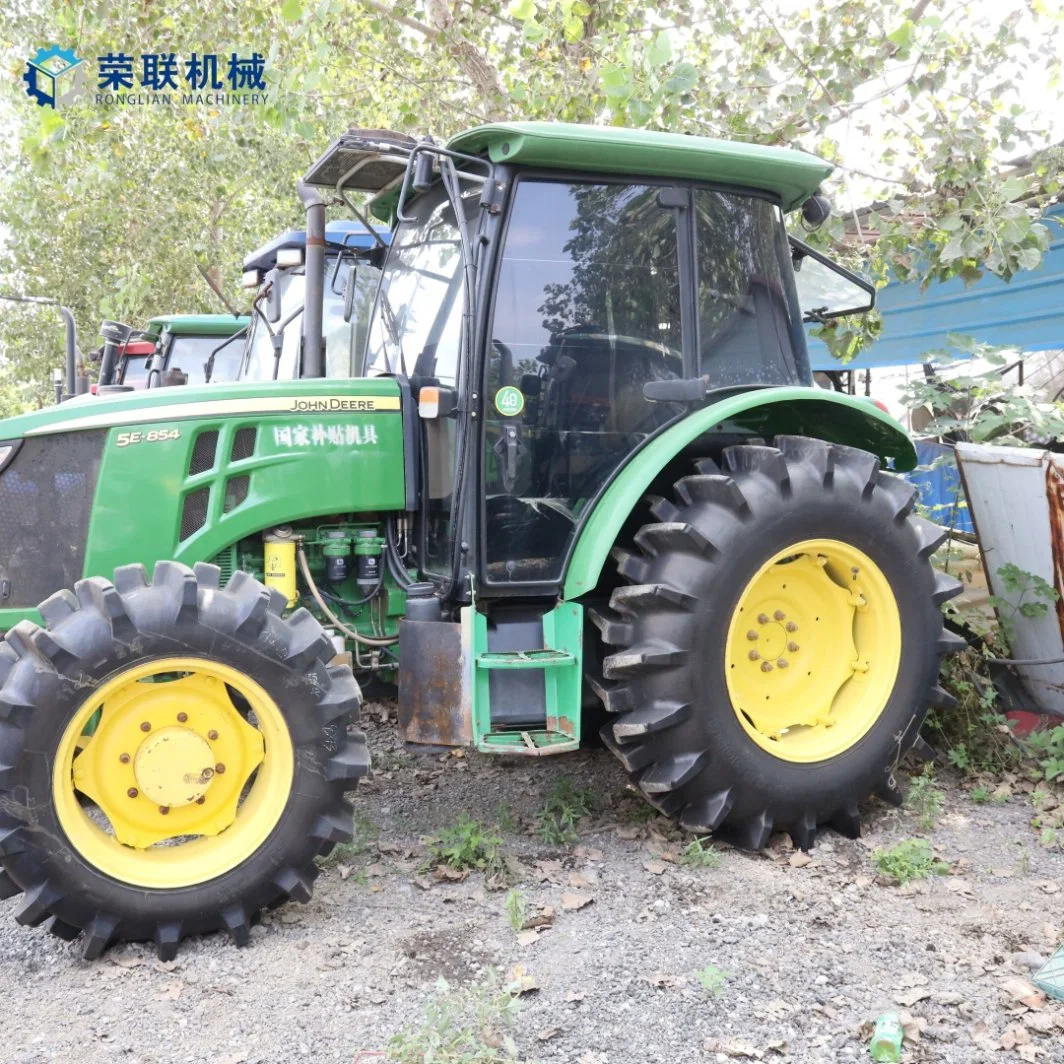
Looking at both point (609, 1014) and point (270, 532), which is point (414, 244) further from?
point (609, 1014)

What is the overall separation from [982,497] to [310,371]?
2.82m

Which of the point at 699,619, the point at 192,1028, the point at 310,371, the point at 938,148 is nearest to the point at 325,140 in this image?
the point at 938,148

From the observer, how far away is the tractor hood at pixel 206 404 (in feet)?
11.1

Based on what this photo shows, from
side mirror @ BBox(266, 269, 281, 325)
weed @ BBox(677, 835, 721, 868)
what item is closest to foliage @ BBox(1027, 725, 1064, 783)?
weed @ BBox(677, 835, 721, 868)

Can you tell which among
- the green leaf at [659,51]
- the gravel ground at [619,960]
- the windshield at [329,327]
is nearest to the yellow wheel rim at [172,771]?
the gravel ground at [619,960]

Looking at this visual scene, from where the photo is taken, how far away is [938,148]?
18.9 ft

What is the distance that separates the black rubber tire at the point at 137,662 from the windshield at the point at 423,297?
1031 mm

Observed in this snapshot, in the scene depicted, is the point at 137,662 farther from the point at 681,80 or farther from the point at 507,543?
the point at 681,80

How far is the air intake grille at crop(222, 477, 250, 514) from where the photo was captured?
11.6 feet

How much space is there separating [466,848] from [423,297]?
186cm

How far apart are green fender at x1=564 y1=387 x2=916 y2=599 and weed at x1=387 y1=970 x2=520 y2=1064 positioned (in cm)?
125

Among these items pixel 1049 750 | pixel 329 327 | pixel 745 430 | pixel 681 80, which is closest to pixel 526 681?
pixel 745 430

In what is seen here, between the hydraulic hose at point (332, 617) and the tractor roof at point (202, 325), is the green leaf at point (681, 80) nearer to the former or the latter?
the hydraulic hose at point (332, 617)

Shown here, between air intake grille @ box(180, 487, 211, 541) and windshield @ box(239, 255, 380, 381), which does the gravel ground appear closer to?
air intake grille @ box(180, 487, 211, 541)
